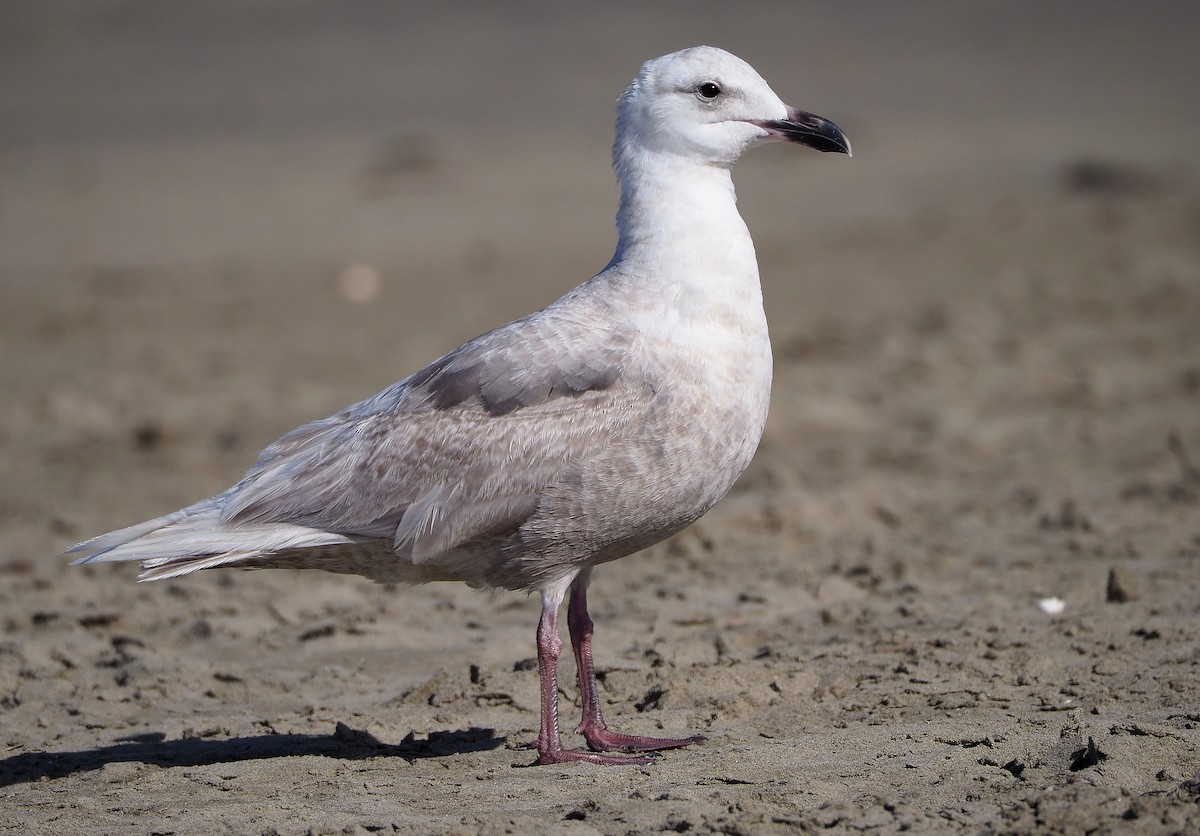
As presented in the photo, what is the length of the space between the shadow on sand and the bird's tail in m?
0.63

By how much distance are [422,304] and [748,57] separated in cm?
1310

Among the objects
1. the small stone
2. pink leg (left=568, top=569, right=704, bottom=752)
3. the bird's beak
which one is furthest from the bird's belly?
the small stone

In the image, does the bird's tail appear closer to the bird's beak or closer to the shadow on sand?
the shadow on sand

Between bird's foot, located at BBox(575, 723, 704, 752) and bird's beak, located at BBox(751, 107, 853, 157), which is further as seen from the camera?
bird's beak, located at BBox(751, 107, 853, 157)

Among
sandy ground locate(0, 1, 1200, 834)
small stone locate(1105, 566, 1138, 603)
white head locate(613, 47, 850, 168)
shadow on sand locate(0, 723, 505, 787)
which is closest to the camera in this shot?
sandy ground locate(0, 1, 1200, 834)

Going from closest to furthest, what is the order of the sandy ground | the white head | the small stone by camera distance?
the sandy ground → the white head → the small stone

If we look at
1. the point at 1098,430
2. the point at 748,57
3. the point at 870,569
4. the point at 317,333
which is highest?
the point at 748,57

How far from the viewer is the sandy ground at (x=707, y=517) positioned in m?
4.42

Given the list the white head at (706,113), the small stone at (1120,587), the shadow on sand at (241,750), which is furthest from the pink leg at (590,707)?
the small stone at (1120,587)

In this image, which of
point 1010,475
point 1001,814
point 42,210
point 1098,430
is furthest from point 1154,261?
point 42,210

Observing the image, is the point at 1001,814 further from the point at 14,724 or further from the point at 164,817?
the point at 14,724

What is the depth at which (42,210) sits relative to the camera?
17.3 meters

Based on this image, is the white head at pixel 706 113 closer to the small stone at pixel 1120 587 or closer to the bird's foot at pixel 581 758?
the bird's foot at pixel 581 758

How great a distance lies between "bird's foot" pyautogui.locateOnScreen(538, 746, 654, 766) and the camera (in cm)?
456
